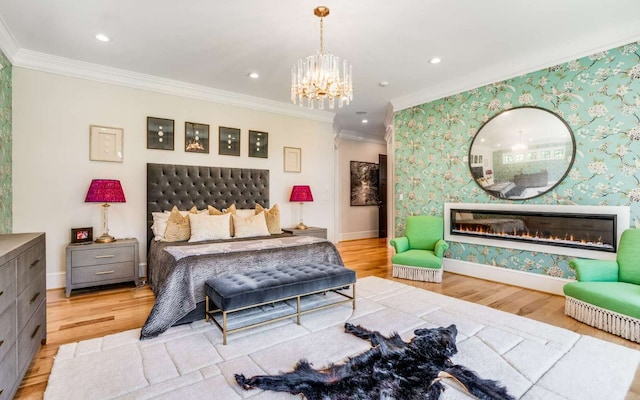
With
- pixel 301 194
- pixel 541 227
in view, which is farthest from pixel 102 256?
pixel 541 227

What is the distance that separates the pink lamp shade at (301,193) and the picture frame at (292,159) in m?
0.44

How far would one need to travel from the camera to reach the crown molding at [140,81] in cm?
369

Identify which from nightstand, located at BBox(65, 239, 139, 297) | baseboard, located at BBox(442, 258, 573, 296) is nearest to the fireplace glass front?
baseboard, located at BBox(442, 258, 573, 296)

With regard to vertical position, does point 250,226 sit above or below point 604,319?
above

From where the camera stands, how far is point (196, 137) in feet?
15.7

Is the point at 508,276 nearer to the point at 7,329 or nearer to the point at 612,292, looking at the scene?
the point at 612,292

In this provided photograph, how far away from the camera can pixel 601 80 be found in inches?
132

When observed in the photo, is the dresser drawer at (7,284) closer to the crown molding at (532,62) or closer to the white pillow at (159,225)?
the white pillow at (159,225)

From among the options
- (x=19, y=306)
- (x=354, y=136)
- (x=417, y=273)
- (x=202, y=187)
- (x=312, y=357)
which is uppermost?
(x=354, y=136)

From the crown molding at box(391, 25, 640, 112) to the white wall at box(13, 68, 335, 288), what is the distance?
3.25m

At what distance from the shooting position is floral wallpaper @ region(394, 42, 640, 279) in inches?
126

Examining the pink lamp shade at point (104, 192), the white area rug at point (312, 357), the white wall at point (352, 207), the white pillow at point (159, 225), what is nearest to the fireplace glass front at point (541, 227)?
the white area rug at point (312, 357)

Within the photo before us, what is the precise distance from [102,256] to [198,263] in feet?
5.76

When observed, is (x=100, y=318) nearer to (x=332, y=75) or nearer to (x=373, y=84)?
(x=332, y=75)
